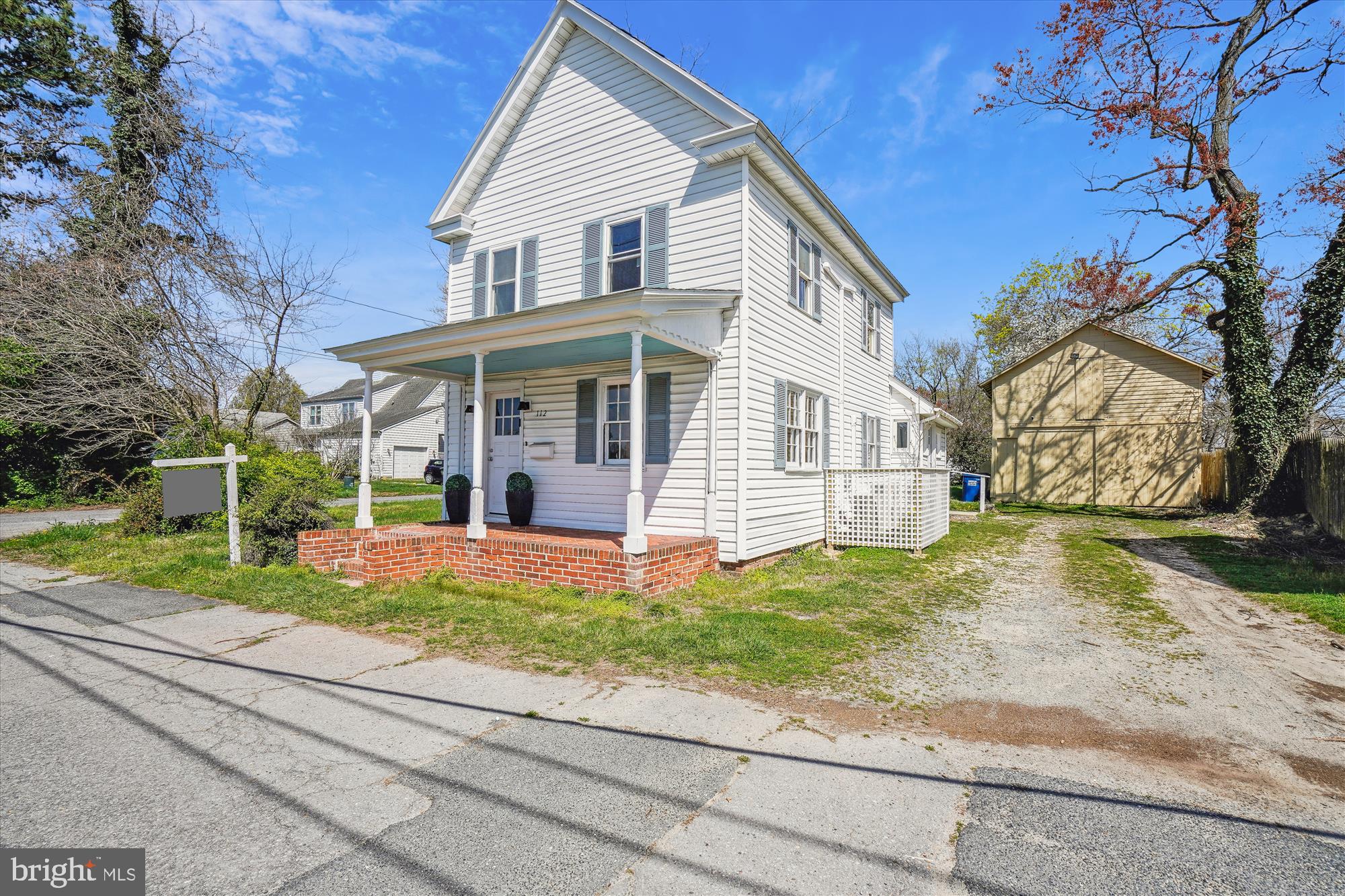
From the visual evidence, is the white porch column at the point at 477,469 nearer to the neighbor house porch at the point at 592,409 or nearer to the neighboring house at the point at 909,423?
the neighbor house porch at the point at 592,409

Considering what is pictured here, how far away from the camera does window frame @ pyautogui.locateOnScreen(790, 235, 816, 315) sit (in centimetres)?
1013

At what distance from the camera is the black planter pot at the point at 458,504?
10266 mm

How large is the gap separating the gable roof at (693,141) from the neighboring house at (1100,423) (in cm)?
1080

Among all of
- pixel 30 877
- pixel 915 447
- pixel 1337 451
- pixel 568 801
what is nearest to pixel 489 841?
pixel 568 801

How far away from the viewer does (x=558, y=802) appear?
2.85 m

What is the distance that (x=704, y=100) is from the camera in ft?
28.0

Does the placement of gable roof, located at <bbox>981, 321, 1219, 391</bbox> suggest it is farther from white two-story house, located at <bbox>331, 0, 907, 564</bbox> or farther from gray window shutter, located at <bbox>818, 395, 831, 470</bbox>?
white two-story house, located at <bbox>331, 0, 907, 564</bbox>

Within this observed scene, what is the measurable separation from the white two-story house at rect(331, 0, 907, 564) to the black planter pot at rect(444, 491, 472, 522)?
0.40m

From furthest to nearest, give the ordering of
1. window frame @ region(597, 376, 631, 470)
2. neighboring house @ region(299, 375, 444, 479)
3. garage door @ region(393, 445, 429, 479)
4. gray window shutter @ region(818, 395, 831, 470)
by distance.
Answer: garage door @ region(393, 445, 429, 479)
neighboring house @ region(299, 375, 444, 479)
gray window shutter @ region(818, 395, 831, 470)
window frame @ region(597, 376, 631, 470)

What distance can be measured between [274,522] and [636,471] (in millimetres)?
5731

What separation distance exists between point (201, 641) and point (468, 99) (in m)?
13.4

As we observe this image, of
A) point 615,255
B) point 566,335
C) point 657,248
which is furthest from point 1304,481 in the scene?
point 566,335

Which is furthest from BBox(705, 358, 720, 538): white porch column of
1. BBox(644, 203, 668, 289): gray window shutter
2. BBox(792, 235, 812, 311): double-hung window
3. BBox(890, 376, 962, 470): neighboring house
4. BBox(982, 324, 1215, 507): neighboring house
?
BBox(982, 324, 1215, 507): neighboring house

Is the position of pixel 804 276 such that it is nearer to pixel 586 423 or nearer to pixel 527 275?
pixel 586 423
